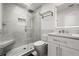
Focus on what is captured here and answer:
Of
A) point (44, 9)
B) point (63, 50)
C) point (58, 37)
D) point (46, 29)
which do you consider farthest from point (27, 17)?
point (63, 50)

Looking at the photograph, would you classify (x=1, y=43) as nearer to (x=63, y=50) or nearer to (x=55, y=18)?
(x=63, y=50)

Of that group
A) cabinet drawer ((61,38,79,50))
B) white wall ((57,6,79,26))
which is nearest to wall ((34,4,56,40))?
white wall ((57,6,79,26))

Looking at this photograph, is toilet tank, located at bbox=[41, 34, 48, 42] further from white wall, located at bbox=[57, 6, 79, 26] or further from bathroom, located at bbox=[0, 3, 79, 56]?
white wall, located at bbox=[57, 6, 79, 26]

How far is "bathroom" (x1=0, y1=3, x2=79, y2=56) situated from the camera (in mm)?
1011

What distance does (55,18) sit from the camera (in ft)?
5.04

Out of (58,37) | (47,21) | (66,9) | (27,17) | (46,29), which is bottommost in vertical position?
(58,37)

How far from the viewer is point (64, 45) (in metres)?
0.85

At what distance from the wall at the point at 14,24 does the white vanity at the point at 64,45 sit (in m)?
1.05

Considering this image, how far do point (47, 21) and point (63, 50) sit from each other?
3.59 ft

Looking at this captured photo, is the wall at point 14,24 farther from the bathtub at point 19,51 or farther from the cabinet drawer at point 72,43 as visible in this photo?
the cabinet drawer at point 72,43

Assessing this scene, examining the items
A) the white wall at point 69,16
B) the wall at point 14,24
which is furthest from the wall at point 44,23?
the wall at point 14,24

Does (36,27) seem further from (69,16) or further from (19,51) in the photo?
(69,16)

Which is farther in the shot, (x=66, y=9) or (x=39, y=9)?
(x=39, y=9)

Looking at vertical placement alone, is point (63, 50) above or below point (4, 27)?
below
